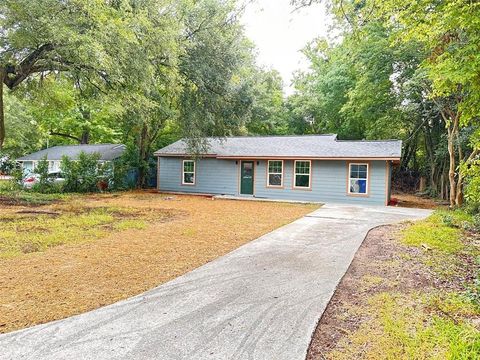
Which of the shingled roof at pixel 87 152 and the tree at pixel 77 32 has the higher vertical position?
the tree at pixel 77 32

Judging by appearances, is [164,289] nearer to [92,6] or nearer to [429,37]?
[429,37]

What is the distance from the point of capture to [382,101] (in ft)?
57.0

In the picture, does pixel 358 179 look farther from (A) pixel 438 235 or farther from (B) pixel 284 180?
(A) pixel 438 235

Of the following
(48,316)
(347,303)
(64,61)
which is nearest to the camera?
(48,316)

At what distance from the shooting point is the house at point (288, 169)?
523 inches

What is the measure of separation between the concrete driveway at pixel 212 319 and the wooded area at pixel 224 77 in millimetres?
3482

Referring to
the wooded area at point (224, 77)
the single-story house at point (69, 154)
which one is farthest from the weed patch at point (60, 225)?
the single-story house at point (69, 154)

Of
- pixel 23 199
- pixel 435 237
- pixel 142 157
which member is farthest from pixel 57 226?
pixel 142 157

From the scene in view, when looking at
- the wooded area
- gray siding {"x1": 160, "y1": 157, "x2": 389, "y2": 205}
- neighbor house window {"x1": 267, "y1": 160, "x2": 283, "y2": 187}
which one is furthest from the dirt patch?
neighbor house window {"x1": 267, "y1": 160, "x2": 283, "y2": 187}

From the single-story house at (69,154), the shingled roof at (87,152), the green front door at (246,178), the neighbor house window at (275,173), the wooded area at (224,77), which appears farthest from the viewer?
the single-story house at (69,154)

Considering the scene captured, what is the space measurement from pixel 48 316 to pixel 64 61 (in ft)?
28.6

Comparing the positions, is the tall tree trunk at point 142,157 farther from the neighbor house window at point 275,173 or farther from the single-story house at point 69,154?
the neighbor house window at point 275,173

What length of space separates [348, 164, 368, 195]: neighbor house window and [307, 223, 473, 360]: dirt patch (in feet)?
24.2

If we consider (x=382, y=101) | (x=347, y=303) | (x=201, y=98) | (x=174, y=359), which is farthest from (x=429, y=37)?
(x=382, y=101)
